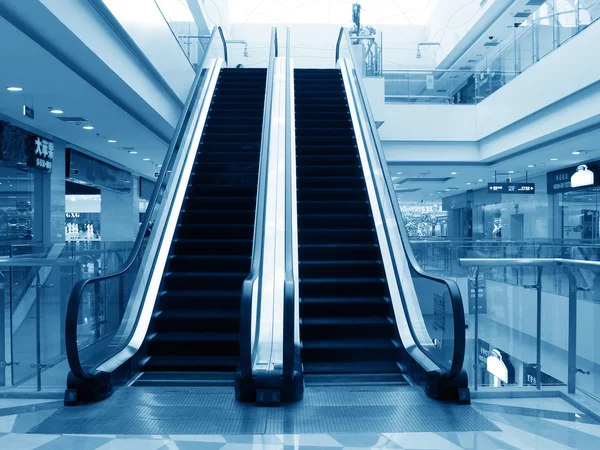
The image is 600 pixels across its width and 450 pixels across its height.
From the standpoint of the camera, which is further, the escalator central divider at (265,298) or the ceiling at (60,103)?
the ceiling at (60,103)

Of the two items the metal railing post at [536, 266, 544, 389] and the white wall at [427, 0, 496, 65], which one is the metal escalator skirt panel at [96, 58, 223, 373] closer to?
the metal railing post at [536, 266, 544, 389]

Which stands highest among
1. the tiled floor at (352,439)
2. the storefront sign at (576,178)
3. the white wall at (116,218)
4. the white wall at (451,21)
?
the white wall at (451,21)

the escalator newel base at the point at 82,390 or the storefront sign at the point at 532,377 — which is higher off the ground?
the escalator newel base at the point at 82,390

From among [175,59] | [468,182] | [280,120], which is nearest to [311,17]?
[468,182]

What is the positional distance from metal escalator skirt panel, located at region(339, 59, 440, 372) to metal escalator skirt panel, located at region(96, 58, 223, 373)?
2.26 m

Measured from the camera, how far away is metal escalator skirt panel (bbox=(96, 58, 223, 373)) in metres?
4.80

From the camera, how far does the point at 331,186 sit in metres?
7.45

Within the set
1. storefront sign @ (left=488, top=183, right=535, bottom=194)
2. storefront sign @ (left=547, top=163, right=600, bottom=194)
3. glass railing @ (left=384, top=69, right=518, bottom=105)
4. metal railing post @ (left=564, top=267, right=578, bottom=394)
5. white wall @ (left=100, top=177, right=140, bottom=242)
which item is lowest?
metal railing post @ (left=564, top=267, right=578, bottom=394)

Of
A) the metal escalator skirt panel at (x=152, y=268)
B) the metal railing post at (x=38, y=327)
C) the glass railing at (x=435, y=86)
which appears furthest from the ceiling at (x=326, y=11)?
the metal railing post at (x=38, y=327)

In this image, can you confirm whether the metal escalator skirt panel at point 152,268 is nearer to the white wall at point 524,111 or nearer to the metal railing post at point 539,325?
the metal railing post at point 539,325

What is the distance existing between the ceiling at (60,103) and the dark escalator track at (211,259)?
1.80 meters

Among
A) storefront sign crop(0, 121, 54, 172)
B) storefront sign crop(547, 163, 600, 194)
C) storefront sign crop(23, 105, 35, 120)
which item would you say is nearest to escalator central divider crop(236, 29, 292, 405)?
storefront sign crop(23, 105, 35, 120)

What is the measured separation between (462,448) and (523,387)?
59.3 inches

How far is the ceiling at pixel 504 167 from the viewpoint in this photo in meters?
12.5
